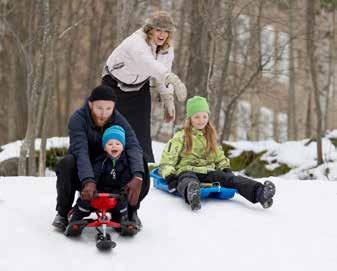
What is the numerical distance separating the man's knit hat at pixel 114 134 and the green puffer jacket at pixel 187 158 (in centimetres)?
121

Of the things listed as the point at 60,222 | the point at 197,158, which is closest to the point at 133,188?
the point at 60,222

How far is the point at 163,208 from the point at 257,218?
729 millimetres

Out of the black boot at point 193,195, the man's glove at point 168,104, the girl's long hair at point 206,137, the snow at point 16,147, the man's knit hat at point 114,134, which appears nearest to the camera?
the man's knit hat at point 114,134

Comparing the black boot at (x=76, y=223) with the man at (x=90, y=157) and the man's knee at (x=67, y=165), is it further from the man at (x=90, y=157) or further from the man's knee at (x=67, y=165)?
the man's knee at (x=67, y=165)

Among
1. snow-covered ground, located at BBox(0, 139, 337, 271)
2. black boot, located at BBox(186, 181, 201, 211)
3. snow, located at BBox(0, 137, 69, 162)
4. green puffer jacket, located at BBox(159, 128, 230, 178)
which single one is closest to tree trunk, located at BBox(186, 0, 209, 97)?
snow, located at BBox(0, 137, 69, 162)

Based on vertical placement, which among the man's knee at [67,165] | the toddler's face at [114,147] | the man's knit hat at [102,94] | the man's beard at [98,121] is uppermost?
the man's knit hat at [102,94]

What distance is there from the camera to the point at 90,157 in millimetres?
4406

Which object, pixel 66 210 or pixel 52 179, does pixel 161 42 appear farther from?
pixel 66 210

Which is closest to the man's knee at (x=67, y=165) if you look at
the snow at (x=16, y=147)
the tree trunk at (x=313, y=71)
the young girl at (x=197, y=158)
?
the young girl at (x=197, y=158)

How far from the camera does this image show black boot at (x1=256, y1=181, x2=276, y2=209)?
514 cm

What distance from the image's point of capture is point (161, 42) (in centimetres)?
586

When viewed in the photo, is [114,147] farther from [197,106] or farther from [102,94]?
[197,106]

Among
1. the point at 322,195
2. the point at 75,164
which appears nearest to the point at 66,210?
the point at 75,164

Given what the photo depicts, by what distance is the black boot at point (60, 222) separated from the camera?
425 centimetres
